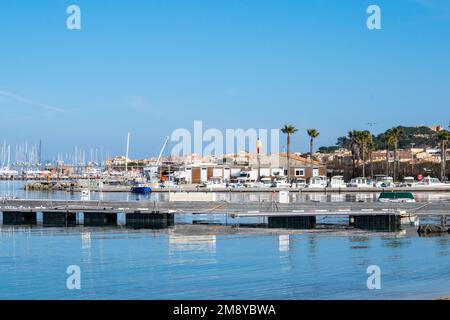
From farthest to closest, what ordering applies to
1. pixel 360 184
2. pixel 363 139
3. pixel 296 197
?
pixel 363 139 → pixel 360 184 → pixel 296 197

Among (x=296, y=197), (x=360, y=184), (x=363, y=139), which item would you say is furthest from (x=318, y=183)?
(x=296, y=197)

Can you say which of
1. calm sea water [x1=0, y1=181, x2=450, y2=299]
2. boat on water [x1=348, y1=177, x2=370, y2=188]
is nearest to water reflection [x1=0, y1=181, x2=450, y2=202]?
boat on water [x1=348, y1=177, x2=370, y2=188]

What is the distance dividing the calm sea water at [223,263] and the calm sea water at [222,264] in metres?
0.04

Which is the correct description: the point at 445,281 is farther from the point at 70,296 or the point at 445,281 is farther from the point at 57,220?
the point at 57,220

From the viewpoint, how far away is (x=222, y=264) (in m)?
35.9

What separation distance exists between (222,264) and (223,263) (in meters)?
0.32

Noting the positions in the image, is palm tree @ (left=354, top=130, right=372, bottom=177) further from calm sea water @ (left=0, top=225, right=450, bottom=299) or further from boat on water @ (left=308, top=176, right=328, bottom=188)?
calm sea water @ (left=0, top=225, right=450, bottom=299)

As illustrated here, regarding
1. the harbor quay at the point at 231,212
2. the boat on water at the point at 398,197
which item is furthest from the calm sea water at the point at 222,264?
the boat on water at the point at 398,197

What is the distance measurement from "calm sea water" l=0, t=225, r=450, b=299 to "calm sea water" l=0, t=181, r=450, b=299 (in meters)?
0.04

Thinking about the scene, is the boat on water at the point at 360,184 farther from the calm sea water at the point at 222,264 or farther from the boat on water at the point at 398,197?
the calm sea water at the point at 222,264

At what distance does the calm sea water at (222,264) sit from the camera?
2972cm

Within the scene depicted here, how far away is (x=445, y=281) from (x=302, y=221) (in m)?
20.2

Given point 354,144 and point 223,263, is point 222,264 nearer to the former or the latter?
point 223,263

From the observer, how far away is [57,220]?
5681cm
